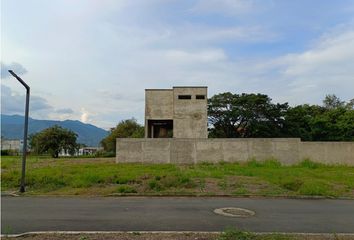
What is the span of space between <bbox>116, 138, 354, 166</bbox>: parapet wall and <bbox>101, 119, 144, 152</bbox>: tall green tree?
35601 millimetres

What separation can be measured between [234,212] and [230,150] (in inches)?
734

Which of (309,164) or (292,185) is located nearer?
(292,185)

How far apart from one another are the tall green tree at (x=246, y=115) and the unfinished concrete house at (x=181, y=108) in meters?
19.9

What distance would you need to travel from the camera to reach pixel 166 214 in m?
8.82

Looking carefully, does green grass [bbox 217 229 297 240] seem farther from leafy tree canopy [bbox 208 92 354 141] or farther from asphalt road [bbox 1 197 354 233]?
leafy tree canopy [bbox 208 92 354 141]

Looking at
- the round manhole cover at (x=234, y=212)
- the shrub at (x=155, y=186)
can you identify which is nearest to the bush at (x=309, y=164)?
the shrub at (x=155, y=186)

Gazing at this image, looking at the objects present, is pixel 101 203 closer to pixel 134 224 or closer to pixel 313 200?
pixel 134 224

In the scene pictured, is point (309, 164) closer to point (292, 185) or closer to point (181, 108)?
point (181, 108)

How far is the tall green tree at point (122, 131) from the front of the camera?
214 feet

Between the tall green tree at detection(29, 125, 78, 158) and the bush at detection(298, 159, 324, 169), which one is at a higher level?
the tall green tree at detection(29, 125, 78, 158)

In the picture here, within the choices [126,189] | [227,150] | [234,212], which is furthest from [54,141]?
[234,212]

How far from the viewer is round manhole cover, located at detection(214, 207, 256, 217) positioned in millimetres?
8898

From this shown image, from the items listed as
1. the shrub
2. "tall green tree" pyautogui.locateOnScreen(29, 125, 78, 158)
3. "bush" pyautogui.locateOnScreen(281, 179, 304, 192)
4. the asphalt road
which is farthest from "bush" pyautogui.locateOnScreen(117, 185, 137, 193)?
"tall green tree" pyautogui.locateOnScreen(29, 125, 78, 158)

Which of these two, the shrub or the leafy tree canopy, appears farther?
the leafy tree canopy
